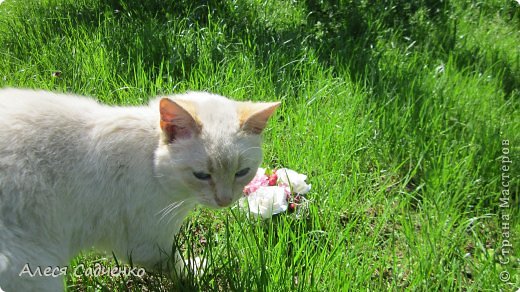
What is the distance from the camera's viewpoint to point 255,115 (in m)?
1.79

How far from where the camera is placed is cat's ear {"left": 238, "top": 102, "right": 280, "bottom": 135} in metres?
1.80

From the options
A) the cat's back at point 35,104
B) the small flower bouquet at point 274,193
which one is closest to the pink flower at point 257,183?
the small flower bouquet at point 274,193

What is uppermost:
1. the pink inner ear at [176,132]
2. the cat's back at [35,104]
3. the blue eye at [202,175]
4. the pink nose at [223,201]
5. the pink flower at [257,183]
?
the cat's back at [35,104]

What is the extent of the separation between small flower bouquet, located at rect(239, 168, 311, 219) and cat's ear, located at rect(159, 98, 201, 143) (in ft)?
1.74

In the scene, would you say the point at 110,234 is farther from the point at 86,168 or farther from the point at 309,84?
the point at 309,84

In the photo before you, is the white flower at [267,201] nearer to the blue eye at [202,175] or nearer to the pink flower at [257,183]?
the pink flower at [257,183]

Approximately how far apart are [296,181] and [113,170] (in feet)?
2.85

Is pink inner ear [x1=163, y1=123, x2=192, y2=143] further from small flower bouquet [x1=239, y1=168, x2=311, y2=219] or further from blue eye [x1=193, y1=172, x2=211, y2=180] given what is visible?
small flower bouquet [x1=239, y1=168, x2=311, y2=219]

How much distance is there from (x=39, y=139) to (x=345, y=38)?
255cm

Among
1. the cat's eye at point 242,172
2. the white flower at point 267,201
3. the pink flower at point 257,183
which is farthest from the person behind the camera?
the pink flower at point 257,183

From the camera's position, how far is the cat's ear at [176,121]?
166 centimetres

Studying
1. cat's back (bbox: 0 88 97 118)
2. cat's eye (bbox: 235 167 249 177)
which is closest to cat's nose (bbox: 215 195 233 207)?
cat's eye (bbox: 235 167 249 177)

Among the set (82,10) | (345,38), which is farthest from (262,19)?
(82,10)

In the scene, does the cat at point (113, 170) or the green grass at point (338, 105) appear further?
the green grass at point (338, 105)
